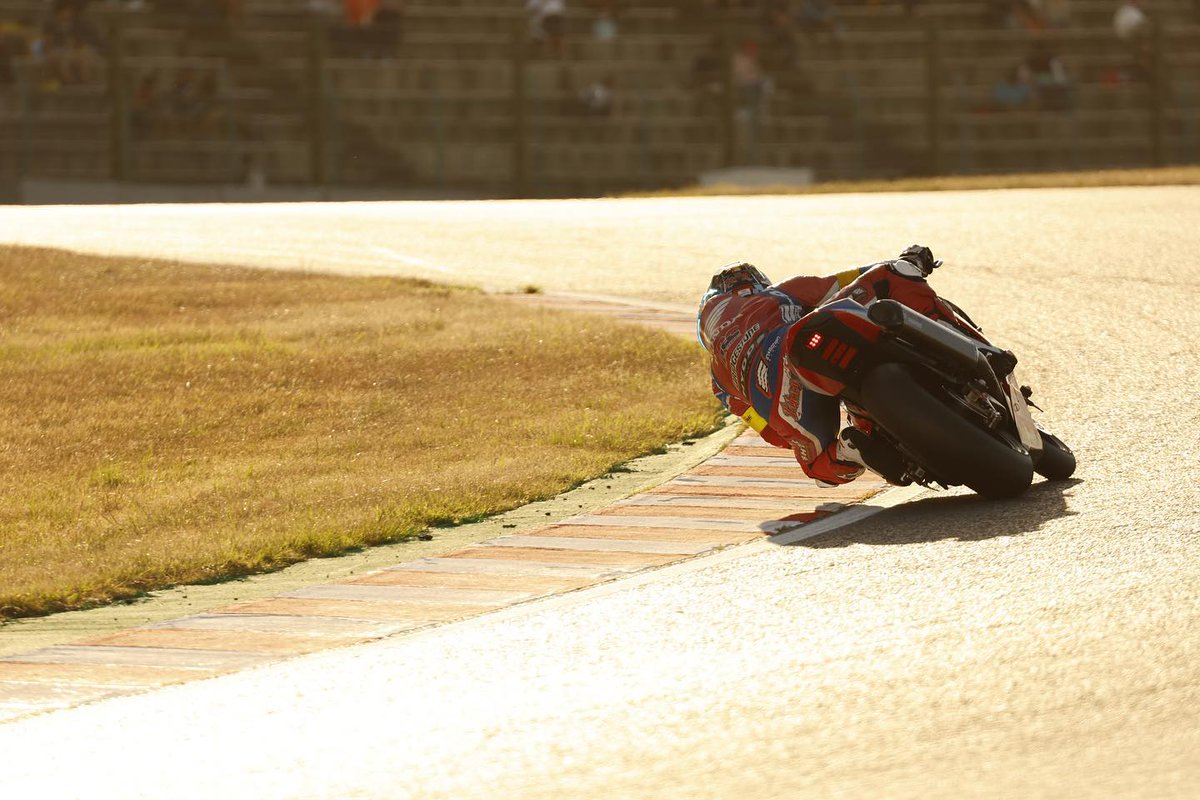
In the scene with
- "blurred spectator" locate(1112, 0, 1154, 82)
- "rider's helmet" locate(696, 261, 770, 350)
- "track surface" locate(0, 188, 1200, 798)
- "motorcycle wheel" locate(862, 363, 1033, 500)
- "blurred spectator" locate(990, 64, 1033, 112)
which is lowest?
"track surface" locate(0, 188, 1200, 798)

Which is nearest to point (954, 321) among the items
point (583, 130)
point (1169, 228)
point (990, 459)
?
point (990, 459)

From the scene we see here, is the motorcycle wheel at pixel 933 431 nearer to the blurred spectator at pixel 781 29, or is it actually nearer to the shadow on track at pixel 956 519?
the shadow on track at pixel 956 519

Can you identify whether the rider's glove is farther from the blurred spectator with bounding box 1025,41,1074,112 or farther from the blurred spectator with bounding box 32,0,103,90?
the blurred spectator with bounding box 1025,41,1074,112

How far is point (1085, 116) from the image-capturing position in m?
26.3

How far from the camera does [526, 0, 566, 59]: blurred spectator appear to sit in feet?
87.5

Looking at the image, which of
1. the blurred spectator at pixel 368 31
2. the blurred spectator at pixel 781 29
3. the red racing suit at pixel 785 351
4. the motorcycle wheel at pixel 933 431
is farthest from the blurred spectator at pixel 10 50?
the motorcycle wheel at pixel 933 431

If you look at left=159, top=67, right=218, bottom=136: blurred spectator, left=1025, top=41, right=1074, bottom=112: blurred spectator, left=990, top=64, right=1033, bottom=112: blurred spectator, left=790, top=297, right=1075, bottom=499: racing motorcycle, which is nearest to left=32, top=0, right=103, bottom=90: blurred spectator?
left=159, top=67, right=218, bottom=136: blurred spectator

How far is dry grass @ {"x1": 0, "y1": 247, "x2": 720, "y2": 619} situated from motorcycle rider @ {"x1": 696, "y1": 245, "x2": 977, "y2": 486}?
0.79 metres

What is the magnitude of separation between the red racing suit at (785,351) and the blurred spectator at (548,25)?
2009cm

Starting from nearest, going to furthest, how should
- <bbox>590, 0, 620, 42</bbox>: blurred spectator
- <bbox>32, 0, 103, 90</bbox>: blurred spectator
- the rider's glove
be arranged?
the rider's glove
<bbox>32, 0, 103, 90</bbox>: blurred spectator
<bbox>590, 0, 620, 42</bbox>: blurred spectator

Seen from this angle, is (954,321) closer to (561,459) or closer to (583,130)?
(561,459)

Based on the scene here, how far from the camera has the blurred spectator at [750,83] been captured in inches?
1013

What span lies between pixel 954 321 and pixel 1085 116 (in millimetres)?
20902

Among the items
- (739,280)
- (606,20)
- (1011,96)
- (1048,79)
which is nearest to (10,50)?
(606,20)
